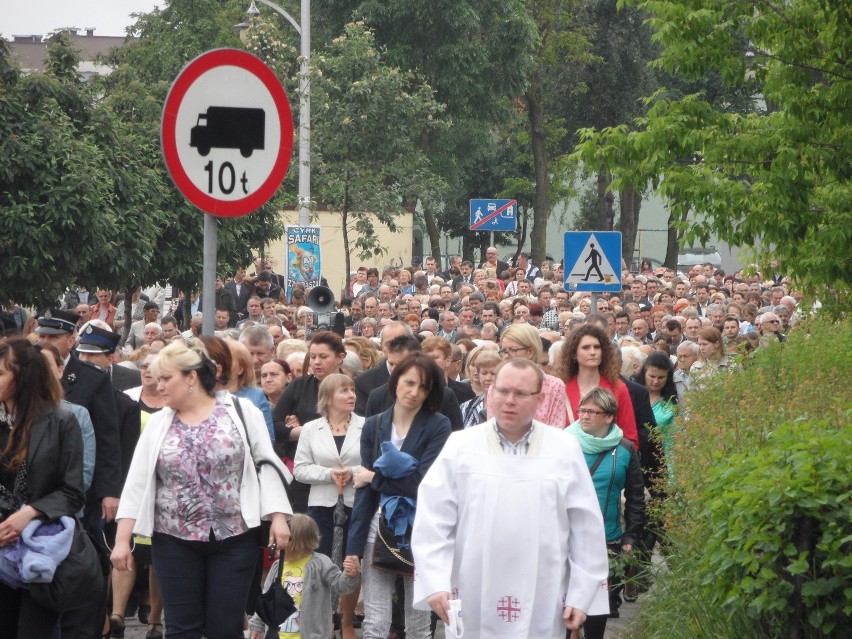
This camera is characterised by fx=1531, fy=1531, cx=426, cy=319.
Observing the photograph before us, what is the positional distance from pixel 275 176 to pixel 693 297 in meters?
20.5

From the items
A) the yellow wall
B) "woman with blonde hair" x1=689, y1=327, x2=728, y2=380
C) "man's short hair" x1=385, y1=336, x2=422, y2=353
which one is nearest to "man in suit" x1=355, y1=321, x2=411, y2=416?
"man's short hair" x1=385, y1=336, x2=422, y2=353

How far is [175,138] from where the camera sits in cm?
656

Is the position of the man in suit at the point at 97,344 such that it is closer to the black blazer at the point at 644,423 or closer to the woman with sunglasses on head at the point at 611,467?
the woman with sunglasses on head at the point at 611,467

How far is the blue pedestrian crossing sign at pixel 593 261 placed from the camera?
16.5 metres

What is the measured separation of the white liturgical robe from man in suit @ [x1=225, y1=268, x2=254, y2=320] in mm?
19239

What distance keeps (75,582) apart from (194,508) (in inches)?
27.2

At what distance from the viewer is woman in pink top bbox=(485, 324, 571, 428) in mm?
9406

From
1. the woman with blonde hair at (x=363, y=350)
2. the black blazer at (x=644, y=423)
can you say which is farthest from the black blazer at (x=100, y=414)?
the woman with blonde hair at (x=363, y=350)

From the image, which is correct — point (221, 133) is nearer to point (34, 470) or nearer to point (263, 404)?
point (34, 470)

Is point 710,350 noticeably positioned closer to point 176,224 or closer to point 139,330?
point 139,330

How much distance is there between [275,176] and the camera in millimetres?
6633

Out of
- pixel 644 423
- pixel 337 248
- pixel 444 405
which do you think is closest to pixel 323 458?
pixel 444 405

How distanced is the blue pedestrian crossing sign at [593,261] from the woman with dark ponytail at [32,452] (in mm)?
9959

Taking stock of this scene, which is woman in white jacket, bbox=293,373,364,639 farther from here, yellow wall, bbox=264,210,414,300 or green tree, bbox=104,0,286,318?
yellow wall, bbox=264,210,414,300
